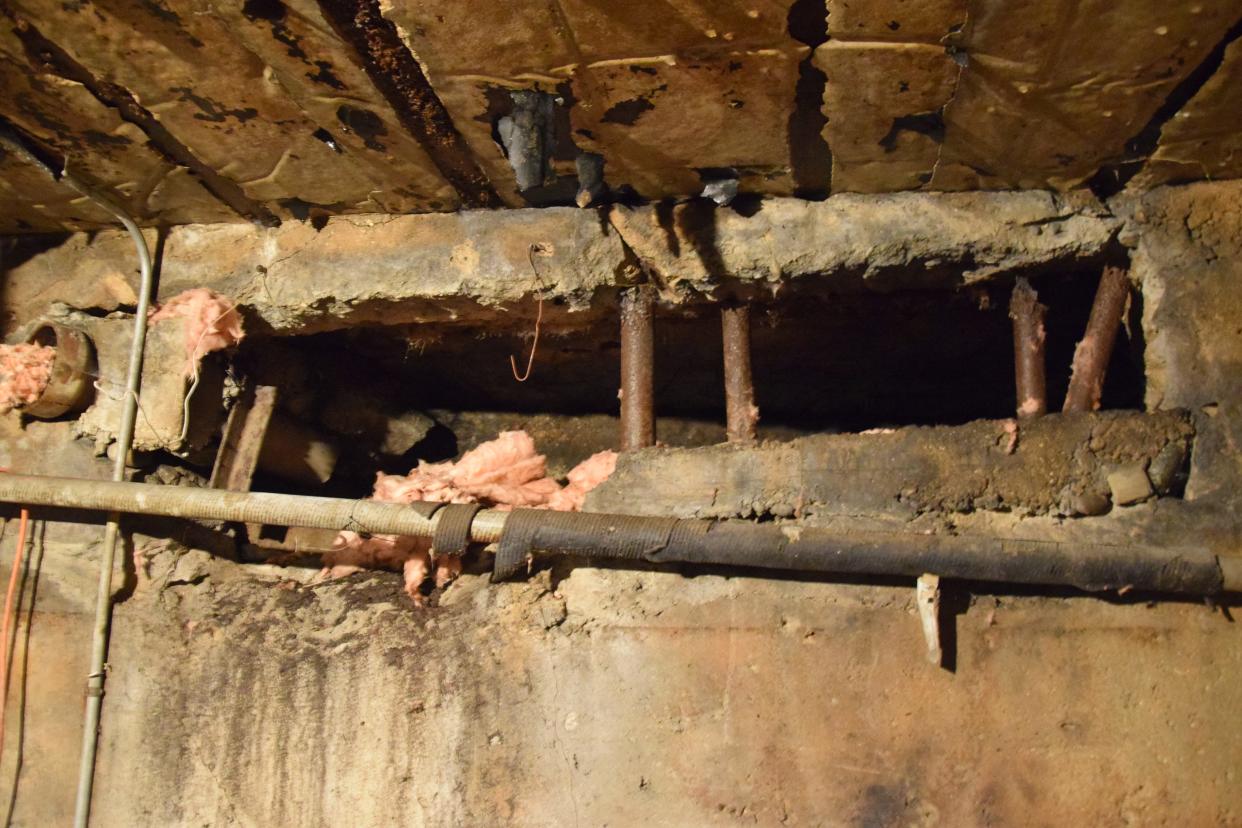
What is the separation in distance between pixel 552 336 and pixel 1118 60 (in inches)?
62.1

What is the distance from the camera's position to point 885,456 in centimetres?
170

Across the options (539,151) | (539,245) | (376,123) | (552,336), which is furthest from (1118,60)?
(552,336)

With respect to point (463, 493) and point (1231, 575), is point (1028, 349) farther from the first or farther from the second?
point (463, 493)

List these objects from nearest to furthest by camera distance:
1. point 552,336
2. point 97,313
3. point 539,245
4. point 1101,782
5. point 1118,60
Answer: point 1118,60, point 1101,782, point 539,245, point 97,313, point 552,336

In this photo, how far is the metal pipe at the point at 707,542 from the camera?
4.89 ft

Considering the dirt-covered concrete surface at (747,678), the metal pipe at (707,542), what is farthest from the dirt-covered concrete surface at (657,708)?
the metal pipe at (707,542)

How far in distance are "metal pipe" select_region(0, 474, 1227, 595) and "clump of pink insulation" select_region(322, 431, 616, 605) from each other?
0.16 m

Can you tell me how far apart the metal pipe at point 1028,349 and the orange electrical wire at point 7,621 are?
2363mm

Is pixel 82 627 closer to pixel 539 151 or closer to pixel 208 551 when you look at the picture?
pixel 208 551

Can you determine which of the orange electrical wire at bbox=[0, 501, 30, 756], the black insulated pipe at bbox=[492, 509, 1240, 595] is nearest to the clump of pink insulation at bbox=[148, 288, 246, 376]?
the orange electrical wire at bbox=[0, 501, 30, 756]

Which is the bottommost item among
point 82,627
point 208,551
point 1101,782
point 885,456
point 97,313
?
point 1101,782

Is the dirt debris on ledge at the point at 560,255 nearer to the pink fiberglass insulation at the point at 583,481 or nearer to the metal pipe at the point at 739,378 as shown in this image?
the metal pipe at the point at 739,378

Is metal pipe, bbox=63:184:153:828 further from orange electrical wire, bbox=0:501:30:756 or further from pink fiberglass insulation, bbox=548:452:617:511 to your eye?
pink fiberglass insulation, bbox=548:452:617:511

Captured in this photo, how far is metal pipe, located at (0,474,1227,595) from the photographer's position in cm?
149
